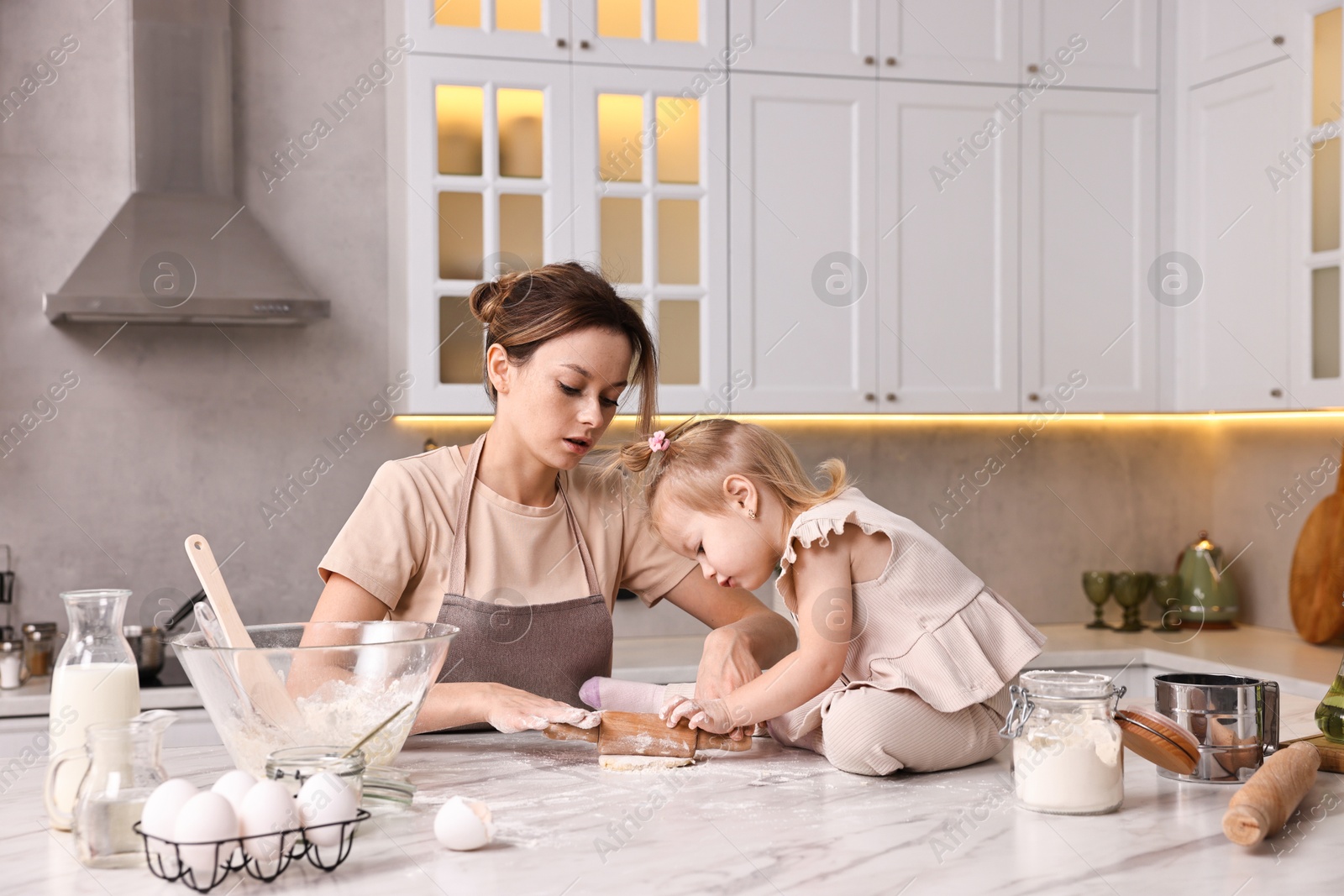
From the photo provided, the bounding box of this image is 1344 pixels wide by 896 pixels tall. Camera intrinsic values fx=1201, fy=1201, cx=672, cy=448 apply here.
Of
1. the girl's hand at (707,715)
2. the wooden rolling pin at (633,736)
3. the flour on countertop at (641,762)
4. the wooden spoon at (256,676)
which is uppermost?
the wooden spoon at (256,676)

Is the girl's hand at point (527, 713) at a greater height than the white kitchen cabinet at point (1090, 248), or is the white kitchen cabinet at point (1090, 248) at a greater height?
the white kitchen cabinet at point (1090, 248)

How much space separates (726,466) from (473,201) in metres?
1.53

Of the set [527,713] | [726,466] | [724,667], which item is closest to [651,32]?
[726,466]

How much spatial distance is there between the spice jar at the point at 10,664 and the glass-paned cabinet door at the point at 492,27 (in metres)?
1.55

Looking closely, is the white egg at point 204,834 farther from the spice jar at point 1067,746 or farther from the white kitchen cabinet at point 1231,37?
the white kitchen cabinet at point 1231,37

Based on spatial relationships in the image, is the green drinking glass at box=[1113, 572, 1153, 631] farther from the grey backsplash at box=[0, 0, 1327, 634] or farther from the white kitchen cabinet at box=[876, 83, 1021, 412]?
the white kitchen cabinet at box=[876, 83, 1021, 412]

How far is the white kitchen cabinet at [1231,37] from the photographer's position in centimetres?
282

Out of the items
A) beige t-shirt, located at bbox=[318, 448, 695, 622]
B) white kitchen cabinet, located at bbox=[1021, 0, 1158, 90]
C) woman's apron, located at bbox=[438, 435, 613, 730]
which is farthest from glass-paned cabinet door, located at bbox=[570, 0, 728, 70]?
woman's apron, located at bbox=[438, 435, 613, 730]

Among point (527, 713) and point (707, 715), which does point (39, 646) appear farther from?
point (707, 715)

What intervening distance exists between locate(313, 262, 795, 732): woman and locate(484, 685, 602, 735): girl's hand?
252mm

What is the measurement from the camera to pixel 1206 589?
3.29 metres

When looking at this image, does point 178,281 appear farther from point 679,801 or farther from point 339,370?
point 679,801

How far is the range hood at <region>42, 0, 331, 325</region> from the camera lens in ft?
8.61

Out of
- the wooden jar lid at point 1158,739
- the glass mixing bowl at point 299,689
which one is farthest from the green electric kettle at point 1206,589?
the glass mixing bowl at point 299,689
